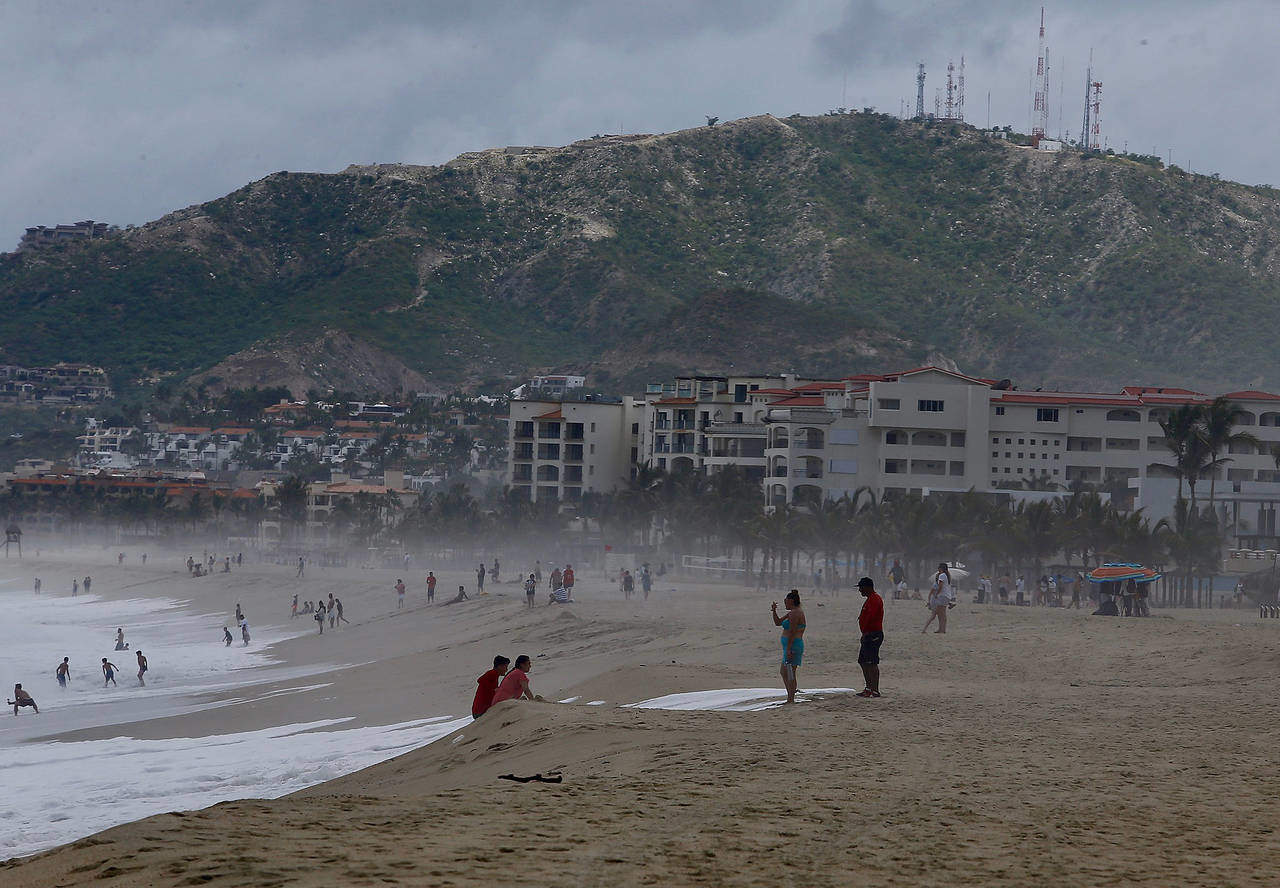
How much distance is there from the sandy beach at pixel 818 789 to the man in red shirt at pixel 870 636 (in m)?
0.34

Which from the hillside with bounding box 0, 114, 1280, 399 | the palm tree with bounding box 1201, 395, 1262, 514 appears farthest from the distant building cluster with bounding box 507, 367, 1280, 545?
the hillside with bounding box 0, 114, 1280, 399

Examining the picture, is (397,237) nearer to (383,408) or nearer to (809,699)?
(383,408)

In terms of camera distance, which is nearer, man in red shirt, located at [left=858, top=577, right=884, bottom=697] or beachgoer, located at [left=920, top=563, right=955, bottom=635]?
man in red shirt, located at [left=858, top=577, right=884, bottom=697]

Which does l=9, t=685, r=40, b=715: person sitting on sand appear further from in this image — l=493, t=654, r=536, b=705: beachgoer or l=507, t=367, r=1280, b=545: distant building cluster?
l=507, t=367, r=1280, b=545: distant building cluster

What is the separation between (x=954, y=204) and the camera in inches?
7323

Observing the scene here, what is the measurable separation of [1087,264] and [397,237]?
9261 centimetres

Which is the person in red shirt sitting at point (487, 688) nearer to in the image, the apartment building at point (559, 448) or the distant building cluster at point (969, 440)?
the distant building cluster at point (969, 440)

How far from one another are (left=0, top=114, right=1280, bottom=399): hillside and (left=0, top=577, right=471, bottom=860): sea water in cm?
10106

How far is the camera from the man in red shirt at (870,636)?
15898 mm

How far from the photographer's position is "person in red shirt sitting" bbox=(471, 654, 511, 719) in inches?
621

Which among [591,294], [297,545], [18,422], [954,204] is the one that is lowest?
[297,545]

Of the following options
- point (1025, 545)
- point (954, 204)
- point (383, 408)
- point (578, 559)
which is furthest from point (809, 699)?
point (954, 204)

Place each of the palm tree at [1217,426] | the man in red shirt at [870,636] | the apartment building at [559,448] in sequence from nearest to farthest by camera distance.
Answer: the man in red shirt at [870,636] → the palm tree at [1217,426] → the apartment building at [559,448]

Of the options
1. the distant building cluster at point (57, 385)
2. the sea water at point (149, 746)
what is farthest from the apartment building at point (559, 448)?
the distant building cluster at point (57, 385)
